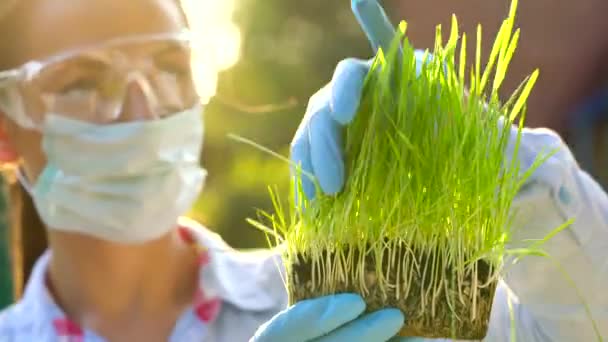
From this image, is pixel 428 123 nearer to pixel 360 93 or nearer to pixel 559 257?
pixel 360 93

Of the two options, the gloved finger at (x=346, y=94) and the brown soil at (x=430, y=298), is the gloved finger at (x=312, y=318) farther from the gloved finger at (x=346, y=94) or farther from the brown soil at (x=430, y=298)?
the gloved finger at (x=346, y=94)

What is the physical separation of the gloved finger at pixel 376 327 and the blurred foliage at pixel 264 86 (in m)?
4.81

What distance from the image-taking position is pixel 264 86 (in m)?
6.93

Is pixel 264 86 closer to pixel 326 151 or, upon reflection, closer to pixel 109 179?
pixel 109 179

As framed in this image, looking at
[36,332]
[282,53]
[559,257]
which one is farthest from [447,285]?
[282,53]

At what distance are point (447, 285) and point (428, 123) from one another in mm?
230

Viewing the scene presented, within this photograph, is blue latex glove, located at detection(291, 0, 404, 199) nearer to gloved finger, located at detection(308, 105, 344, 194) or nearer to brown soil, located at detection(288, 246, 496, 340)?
gloved finger, located at detection(308, 105, 344, 194)

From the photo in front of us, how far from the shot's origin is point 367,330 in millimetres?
1043

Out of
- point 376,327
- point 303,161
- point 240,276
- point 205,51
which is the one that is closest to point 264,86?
point 205,51

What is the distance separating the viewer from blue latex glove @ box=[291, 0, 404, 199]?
1062 millimetres

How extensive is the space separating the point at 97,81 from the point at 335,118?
0.92 metres

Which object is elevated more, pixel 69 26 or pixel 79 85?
pixel 69 26

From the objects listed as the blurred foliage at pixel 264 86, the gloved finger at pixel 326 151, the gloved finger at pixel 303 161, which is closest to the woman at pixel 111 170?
the gloved finger at pixel 303 161

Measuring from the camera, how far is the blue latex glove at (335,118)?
3.48 feet
